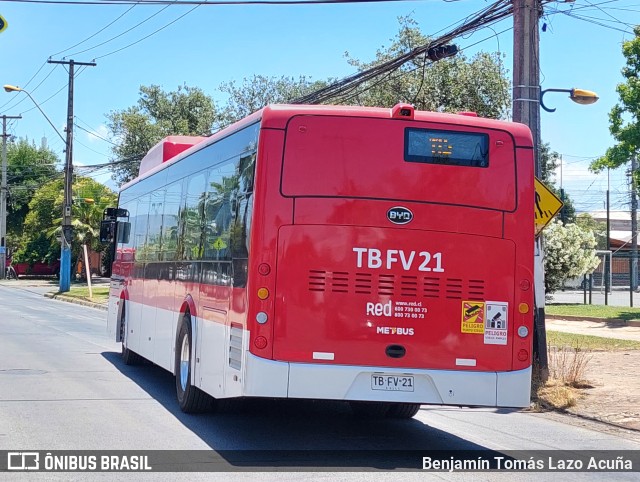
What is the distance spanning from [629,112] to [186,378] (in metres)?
22.6

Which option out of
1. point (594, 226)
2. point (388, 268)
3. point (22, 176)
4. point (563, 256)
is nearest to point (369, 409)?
point (388, 268)

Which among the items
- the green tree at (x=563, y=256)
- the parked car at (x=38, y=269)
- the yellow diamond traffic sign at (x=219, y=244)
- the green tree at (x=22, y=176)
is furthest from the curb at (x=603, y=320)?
the green tree at (x=22, y=176)

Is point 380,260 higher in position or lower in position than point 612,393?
higher

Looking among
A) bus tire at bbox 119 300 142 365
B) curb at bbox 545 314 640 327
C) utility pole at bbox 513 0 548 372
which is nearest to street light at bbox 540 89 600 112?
utility pole at bbox 513 0 548 372

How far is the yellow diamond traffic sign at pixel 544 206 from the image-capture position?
43.9ft

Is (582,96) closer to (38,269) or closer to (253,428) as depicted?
(253,428)

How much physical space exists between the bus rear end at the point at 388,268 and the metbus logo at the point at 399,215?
1 cm

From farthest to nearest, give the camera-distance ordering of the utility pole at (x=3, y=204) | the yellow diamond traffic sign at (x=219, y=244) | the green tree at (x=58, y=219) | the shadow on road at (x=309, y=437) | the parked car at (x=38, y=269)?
1. the parked car at (x=38, y=269)
2. the utility pole at (x=3, y=204)
3. the green tree at (x=58, y=219)
4. the yellow diamond traffic sign at (x=219, y=244)
5. the shadow on road at (x=309, y=437)

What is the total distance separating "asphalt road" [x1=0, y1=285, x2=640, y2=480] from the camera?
8.55m

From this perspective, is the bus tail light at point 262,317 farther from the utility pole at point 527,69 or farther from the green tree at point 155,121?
the green tree at point 155,121

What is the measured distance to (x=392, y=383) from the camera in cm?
852

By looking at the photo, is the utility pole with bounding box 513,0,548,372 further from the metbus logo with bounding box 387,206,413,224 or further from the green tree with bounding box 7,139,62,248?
the green tree with bounding box 7,139,62,248

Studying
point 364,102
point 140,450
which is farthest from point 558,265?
point 140,450

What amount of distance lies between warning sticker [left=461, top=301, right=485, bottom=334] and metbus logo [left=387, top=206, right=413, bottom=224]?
3.22ft
